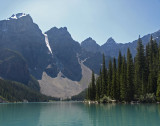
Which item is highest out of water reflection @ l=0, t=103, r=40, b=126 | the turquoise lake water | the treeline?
the treeline

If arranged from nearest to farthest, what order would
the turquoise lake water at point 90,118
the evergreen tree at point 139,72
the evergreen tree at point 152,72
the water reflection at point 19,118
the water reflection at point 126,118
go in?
1. the water reflection at point 126,118
2. the turquoise lake water at point 90,118
3. the water reflection at point 19,118
4. the evergreen tree at point 152,72
5. the evergreen tree at point 139,72

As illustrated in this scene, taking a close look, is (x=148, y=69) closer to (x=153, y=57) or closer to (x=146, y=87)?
(x=153, y=57)

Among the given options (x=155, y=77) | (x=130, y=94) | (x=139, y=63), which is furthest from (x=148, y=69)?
(x=130, y=94)

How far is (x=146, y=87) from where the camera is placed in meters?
84.4

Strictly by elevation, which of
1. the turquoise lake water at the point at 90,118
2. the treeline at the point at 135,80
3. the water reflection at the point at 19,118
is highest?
the treeline at the point at 135,80

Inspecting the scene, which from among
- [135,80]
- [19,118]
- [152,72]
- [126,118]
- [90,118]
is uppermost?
[152,72]

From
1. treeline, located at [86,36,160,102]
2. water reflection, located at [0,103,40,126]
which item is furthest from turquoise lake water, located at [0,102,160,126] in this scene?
treeline, located at [86,36,160,102]

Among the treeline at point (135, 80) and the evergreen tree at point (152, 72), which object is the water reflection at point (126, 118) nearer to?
the treeline at point (135, 80)

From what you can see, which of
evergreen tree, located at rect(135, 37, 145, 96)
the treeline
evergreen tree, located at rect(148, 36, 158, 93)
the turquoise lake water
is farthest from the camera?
evergreen tree, located at rect(135, 37, 145, 96)

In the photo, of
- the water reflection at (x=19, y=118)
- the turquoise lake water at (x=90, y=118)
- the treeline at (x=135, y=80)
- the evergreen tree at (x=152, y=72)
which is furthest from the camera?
the evergreen tree at (x=152, y=72)

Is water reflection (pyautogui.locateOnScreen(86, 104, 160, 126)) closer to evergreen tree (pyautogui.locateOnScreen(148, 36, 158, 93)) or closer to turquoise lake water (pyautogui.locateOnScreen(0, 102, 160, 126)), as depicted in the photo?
turquoise lake water (pyautogui.locateOnScreen(0, 102, 160, 126))

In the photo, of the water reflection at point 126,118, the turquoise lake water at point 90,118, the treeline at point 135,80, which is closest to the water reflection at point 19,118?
the turquoise lake water at point 90,118

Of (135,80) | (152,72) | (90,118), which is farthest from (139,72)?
(90,118)

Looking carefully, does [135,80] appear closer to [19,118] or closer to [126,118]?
[126,118]
